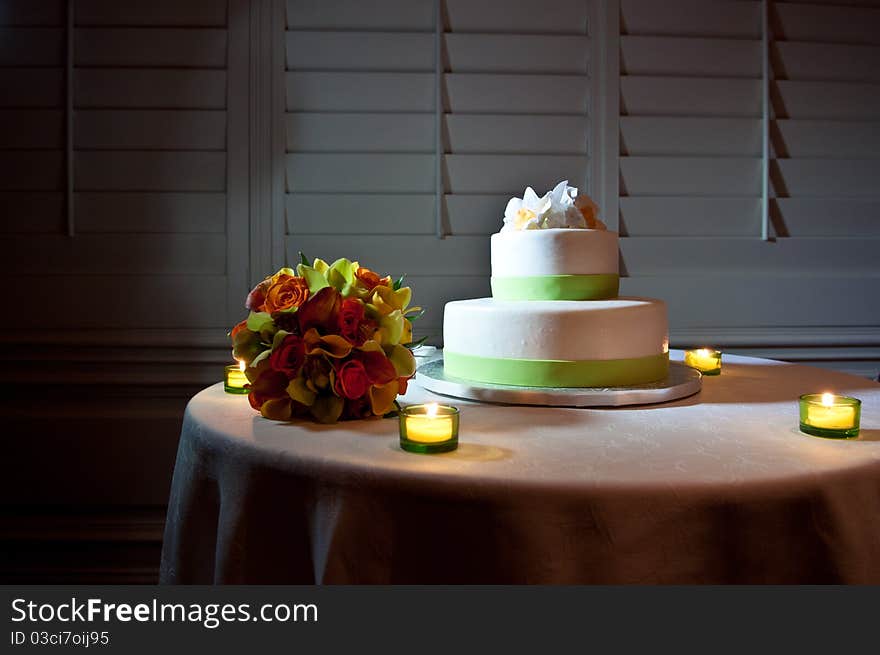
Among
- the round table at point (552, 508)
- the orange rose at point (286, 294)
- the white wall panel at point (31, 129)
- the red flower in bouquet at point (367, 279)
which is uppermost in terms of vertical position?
the white wall panel at point (31, 129)

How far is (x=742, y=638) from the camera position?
2.31ft

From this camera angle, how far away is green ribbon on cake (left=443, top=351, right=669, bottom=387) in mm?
1238

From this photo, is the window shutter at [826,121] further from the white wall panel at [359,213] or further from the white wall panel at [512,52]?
the white wall panel at [359,213]

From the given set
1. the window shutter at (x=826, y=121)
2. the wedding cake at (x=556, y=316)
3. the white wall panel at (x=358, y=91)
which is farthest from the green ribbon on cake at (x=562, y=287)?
the window shutter at (x=826, y=121)

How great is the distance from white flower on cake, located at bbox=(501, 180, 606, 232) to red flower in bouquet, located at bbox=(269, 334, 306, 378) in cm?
62

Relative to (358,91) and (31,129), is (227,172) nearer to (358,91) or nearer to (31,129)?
(358,91)

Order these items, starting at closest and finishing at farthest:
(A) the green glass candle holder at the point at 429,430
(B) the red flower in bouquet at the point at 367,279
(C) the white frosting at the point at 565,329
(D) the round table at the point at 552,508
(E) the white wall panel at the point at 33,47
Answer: (D) the round table at the point at 552,508 < (A) the green glass candle holder at the point at 429,430 < (B) the red flower in bouquet at the point at 367,279 < (C) the white frosting at the point at 565,329 < (E) the white wall panel at the point at 33,47

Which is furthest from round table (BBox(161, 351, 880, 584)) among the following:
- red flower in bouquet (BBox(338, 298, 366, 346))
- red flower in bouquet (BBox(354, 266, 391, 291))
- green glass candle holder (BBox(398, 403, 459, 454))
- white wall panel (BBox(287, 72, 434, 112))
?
white wall panel (BBox(287, 72, 434, 112))

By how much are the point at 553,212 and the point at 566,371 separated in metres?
0.36

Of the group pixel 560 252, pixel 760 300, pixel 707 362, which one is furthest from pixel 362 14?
pixel 760 300

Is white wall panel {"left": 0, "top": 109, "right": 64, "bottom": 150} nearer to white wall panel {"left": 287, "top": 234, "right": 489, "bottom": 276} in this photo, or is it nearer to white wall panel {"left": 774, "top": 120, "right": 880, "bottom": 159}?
white wall panel {"left": 287, "top": 234, "right": 489, "bottom": 276}

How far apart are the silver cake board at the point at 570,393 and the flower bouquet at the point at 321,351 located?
0.20 m

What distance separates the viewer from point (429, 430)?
2.77ft

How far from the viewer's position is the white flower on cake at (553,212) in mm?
1391
